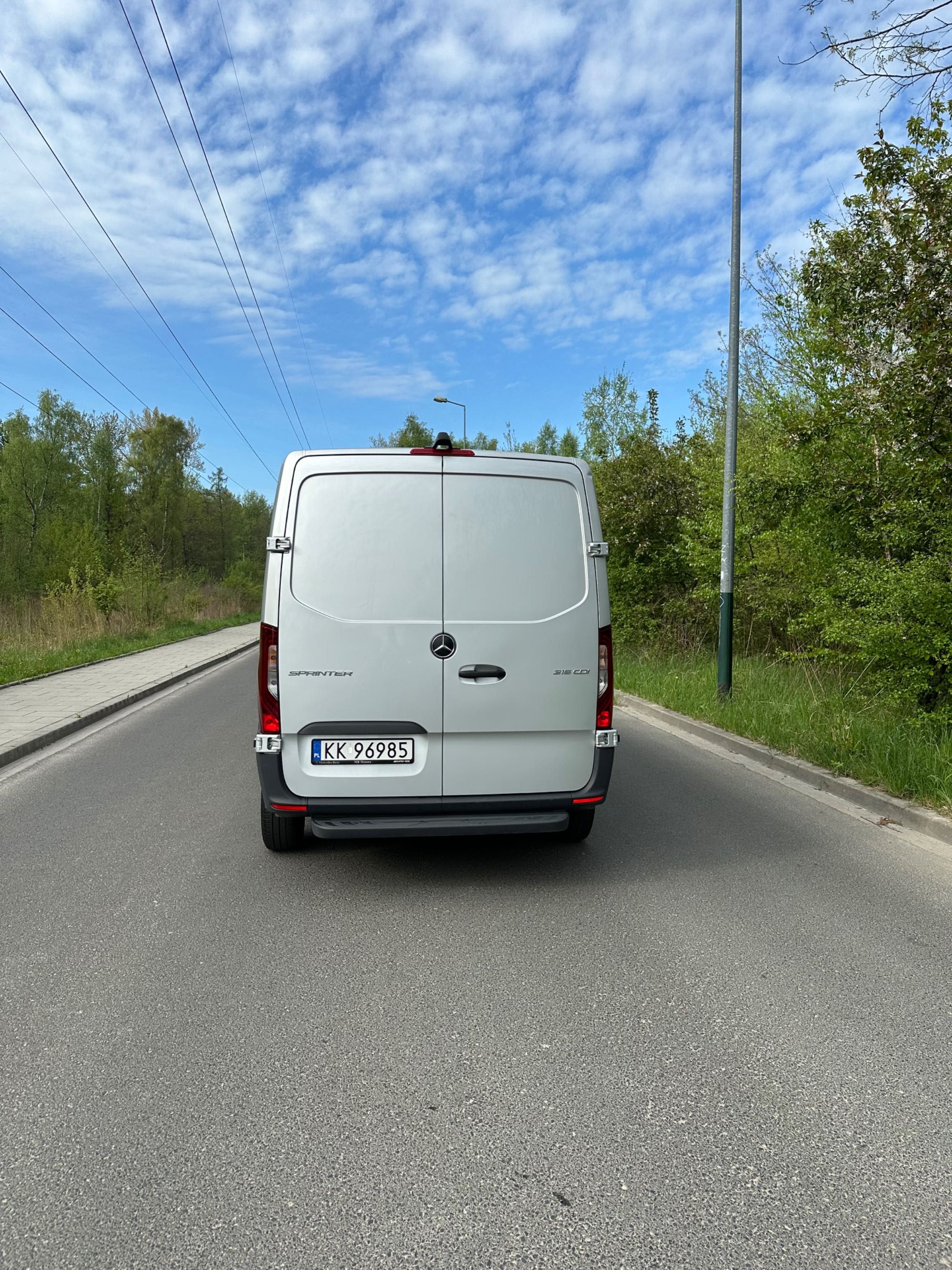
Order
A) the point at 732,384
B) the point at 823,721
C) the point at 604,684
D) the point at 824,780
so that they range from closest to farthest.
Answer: the point at 604,684 → the point at 824,780 → the point at 823,721 → the point at 732,384

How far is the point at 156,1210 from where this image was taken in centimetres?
214

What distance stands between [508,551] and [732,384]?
7.26 m

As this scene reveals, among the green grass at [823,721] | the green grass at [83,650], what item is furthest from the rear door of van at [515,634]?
the green grass at [83,650]

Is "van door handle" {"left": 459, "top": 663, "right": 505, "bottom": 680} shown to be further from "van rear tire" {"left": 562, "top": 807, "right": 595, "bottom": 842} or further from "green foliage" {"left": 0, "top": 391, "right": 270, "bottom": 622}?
"green foliage" {"left": 0, "top": 391, "right": 270, "bottom": 622}

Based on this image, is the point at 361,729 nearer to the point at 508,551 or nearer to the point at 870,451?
the point at 508,551

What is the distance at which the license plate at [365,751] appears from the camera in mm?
4461

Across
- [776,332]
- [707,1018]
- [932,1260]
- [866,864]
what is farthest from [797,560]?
[932,1260]

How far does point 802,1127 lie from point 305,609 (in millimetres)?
3026

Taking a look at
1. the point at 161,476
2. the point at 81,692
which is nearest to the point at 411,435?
the point at 161,476

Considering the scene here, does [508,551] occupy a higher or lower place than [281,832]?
higher

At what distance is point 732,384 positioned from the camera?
10.7m

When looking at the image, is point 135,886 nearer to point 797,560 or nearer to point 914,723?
point 914,723

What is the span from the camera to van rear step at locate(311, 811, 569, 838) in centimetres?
449

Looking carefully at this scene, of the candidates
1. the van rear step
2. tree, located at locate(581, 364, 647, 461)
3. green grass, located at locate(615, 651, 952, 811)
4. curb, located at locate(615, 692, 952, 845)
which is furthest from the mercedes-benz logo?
tree, located at locate(581, 364, 647, 461)
